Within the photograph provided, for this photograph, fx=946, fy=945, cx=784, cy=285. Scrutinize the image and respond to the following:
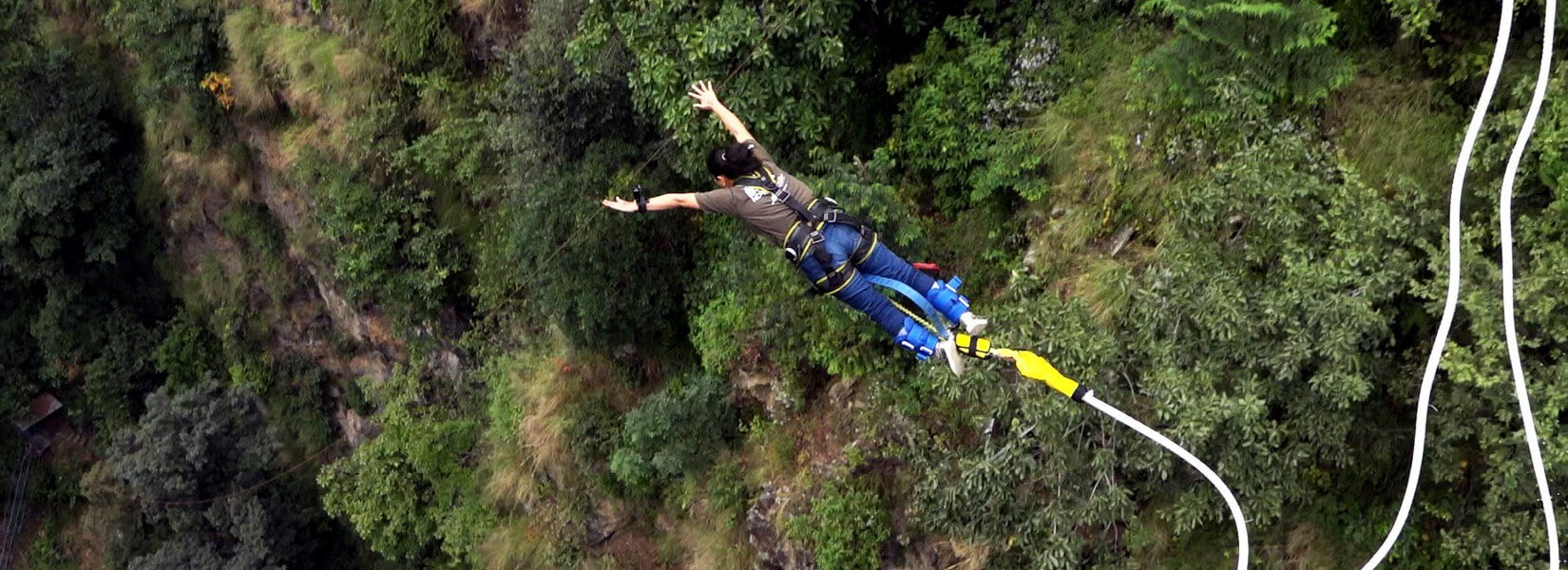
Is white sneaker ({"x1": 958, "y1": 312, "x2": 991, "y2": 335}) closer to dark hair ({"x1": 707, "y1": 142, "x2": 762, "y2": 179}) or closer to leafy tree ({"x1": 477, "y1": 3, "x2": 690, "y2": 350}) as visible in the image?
dark hair ({"x1": 707, "y1": 142, "x2": 762, "y2": 179})

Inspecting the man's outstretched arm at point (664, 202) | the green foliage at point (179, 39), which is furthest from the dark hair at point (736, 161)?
the green foliage at point (179, 39)

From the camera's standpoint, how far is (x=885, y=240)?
26.2ft

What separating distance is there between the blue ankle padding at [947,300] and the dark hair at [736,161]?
1595 millimetres

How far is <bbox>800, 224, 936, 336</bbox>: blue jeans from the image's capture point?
683cm

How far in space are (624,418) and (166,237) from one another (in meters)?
14.4

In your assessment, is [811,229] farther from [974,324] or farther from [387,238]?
[387,238]

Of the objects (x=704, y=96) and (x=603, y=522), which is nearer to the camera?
(x=704, y=96)

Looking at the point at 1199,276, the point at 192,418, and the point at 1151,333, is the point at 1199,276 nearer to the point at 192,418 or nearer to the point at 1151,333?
the point at 1151,333

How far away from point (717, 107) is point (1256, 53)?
386cm

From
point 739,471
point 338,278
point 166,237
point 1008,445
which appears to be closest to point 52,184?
point 166,237

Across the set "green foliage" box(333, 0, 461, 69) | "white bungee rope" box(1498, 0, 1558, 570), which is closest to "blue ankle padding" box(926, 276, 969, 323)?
"white bungee rope" box(1498, 0, 1558, 570)

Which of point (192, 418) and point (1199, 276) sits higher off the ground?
point (1199, 276)

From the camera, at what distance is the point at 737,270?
9.31m

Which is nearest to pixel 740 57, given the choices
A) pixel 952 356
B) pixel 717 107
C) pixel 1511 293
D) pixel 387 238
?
pixel 717 107
